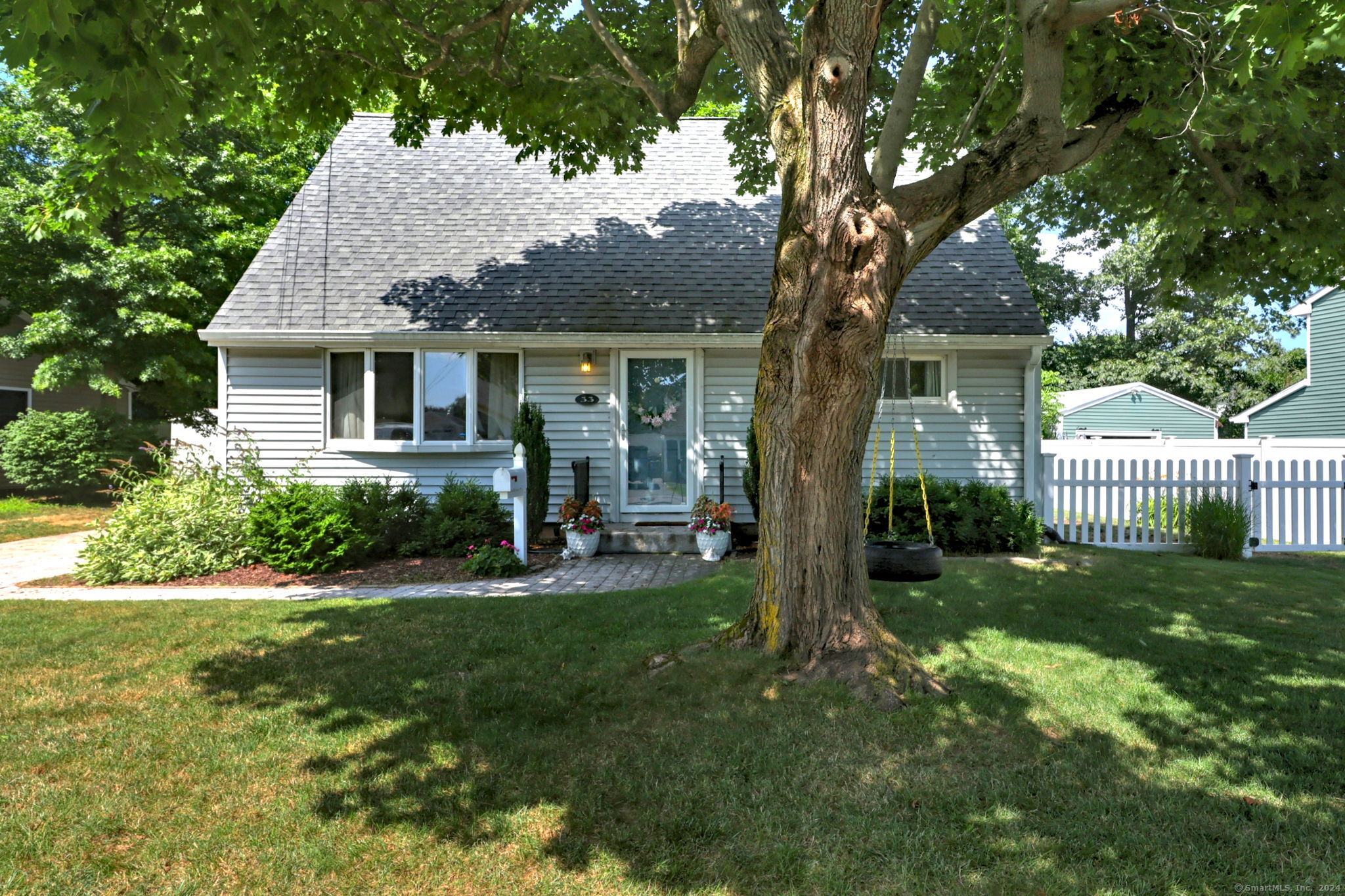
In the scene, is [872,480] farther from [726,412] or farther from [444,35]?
[444,35]

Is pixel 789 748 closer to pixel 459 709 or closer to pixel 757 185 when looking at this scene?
pixel 459 709

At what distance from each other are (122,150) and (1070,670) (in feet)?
23.3

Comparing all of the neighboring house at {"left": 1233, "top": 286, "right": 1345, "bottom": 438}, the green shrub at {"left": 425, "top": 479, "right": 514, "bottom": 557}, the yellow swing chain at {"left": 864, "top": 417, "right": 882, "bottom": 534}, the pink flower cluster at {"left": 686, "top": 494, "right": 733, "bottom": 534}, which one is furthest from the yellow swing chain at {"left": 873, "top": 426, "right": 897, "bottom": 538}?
the neighboring house at {"left": 1233, "top": 286, "right": 1345, "bottom": 438}

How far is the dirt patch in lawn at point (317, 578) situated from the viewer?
780 centimetres

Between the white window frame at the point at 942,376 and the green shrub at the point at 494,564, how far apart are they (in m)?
5.69

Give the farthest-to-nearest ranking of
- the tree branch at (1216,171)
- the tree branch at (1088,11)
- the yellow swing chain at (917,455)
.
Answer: the tree branch at (1216,171), the yellow swing chain at (917,455), the tree branch at (1088,11)

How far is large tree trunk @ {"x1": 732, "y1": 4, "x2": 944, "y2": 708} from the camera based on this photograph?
13.3 feet

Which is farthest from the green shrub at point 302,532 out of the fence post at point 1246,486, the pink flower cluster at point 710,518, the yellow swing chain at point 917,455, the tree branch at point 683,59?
the fence post at point 1246,486

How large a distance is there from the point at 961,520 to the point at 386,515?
24.0ft

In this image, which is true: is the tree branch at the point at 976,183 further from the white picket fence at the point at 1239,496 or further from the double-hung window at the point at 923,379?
the white picket fence at the point at 1239,496

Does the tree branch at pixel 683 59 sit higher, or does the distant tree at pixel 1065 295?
the distant tree at pixel 1065 295

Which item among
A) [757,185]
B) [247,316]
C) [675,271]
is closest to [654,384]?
[675,271]

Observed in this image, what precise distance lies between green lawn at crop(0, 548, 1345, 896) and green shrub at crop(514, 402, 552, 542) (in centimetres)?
377

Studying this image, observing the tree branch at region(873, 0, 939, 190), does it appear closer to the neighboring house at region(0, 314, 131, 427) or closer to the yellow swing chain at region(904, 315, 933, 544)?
the yellow swing chain at region(904, 315, 933, 544)
